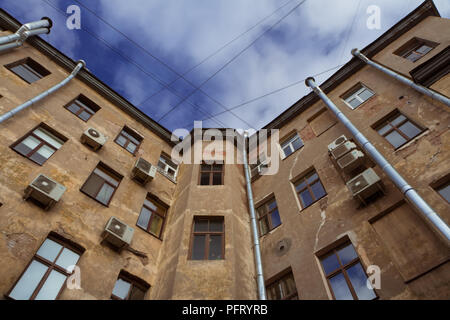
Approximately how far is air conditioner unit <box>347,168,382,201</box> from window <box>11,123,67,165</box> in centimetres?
950

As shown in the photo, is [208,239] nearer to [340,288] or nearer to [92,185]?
[340,288]

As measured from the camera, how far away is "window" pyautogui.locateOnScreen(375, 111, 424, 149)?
31.5 feet

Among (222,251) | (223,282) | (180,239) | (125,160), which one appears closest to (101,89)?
(125,160)

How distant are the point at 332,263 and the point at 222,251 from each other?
3235 millimetres

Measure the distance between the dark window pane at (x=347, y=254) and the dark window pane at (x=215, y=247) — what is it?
11.5 feet

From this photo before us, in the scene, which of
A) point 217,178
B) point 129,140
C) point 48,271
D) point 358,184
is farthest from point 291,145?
point 48,271

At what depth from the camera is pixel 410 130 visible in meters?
9.76

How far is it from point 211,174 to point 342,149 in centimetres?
548

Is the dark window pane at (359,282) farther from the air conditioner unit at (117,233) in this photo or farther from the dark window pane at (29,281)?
the dark window pane at (29,281)

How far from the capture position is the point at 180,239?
31.9 ft

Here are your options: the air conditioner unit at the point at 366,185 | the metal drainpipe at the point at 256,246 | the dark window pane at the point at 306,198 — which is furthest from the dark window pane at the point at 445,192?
the metal drainpipe at the point at 256,246

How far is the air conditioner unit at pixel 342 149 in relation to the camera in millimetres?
9992
